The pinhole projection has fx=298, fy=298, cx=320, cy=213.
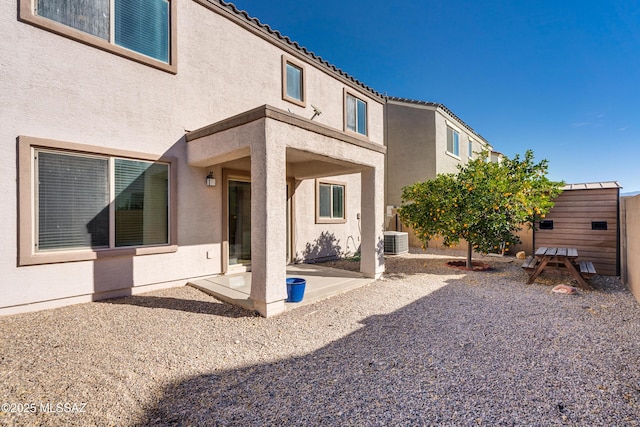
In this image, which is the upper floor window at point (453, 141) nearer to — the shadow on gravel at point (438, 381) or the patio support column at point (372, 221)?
the patio support column at point (372, 221)

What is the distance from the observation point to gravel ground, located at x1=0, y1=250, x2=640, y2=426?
2457 mm

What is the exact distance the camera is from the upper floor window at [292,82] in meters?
8.62

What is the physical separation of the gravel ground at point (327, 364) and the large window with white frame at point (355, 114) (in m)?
7.29

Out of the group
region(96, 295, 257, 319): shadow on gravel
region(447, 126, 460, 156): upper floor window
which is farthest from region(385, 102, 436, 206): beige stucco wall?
region(96, 295, 257, 319): shadow on gravel

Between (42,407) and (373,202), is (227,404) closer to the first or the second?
(42,407)

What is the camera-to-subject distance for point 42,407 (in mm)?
2484

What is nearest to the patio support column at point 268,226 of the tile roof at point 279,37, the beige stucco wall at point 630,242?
the tile roof at point 279,37

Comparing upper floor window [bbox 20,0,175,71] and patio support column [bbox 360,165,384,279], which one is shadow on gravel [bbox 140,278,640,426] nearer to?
patio support column [bbox 360,165,384,279]

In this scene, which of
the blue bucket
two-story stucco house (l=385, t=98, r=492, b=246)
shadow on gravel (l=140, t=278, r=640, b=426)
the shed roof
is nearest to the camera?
shadow on gravel (l=140, t=278, r=640, b=426)

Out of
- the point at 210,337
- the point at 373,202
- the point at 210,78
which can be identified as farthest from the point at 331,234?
the point at 210,337

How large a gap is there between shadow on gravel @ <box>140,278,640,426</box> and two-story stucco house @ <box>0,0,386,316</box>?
178cm

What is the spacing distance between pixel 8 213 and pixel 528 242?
47.1ft

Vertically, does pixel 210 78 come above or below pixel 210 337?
above

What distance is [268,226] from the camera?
4.65 metres
